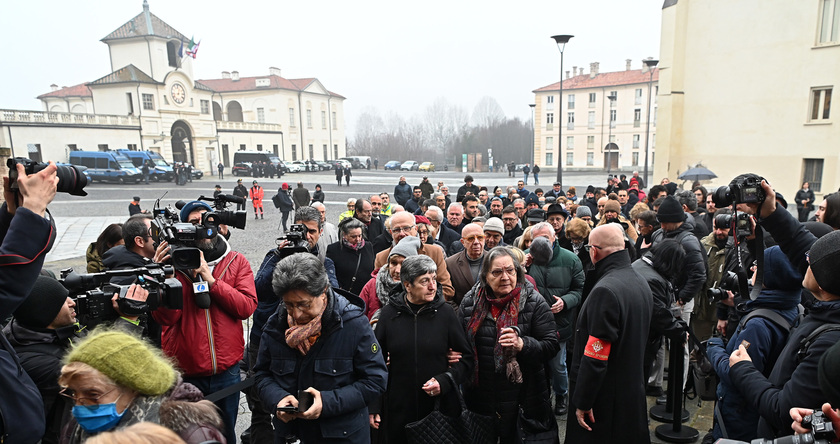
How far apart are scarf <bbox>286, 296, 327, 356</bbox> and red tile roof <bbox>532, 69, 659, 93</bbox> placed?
2517 inches

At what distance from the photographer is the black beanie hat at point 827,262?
2143 mm

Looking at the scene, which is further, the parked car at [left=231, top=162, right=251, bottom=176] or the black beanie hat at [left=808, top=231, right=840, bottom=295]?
the parked car at [left=231, top=162, right=251, bottom=176]

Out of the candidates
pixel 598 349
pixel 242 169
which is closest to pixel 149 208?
pixel 242 169

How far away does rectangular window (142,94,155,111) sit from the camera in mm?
46625

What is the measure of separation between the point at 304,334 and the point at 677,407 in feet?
10.7

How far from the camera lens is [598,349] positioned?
318cm

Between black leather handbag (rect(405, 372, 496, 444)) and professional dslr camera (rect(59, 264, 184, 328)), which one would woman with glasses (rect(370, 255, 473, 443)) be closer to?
black leather handbag (rect(405, 372, 496, 444))

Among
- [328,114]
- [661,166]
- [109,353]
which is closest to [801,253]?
[109,353]

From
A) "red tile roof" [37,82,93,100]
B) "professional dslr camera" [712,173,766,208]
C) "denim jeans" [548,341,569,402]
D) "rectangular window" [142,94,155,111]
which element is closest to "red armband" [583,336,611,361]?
"professional dslr camera" [712,173,766,208]

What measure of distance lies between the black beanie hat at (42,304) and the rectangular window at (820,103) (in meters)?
25.7

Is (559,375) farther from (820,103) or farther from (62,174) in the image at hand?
(820,103)

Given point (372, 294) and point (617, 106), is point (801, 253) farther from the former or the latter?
point (617, 106)

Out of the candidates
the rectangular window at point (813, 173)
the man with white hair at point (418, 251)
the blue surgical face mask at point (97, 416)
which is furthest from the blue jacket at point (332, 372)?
the rectangular window at point (813, 173)

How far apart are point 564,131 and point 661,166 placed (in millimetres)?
41433
